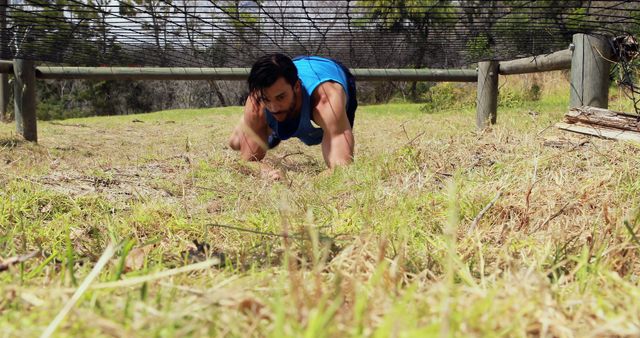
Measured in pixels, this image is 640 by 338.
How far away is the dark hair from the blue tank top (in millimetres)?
328

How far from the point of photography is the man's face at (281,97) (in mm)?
3262

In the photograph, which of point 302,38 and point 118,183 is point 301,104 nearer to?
point 302,38

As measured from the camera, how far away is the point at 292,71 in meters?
3.33

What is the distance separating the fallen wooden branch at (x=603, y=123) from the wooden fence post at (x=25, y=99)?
4195 mm

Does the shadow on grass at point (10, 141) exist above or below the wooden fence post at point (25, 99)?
below

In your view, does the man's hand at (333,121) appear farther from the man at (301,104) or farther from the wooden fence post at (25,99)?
the wooden fence post at (25,99)

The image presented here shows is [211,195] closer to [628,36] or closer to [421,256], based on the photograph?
[421,256]

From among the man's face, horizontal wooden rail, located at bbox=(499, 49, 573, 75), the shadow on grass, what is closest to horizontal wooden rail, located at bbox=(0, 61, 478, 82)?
horizontal wooden rail, located at bbox=(499, 49, 573, 75)

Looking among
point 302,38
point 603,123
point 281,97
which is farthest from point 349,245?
point 302,38

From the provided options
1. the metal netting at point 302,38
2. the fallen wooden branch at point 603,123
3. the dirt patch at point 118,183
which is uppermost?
the metal netting at point 302,38

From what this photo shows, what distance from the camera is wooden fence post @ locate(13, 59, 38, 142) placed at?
4803 millimetres

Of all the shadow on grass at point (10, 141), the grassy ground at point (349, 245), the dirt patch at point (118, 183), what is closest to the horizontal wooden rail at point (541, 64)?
the grassy ground at point (349, 245)

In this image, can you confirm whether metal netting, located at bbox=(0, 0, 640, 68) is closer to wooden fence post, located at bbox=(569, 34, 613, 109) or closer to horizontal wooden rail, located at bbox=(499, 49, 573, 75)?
horizontal wooden rail, located at bbox=(499, 49, 573, 75)

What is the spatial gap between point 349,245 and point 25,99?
4.70 m
